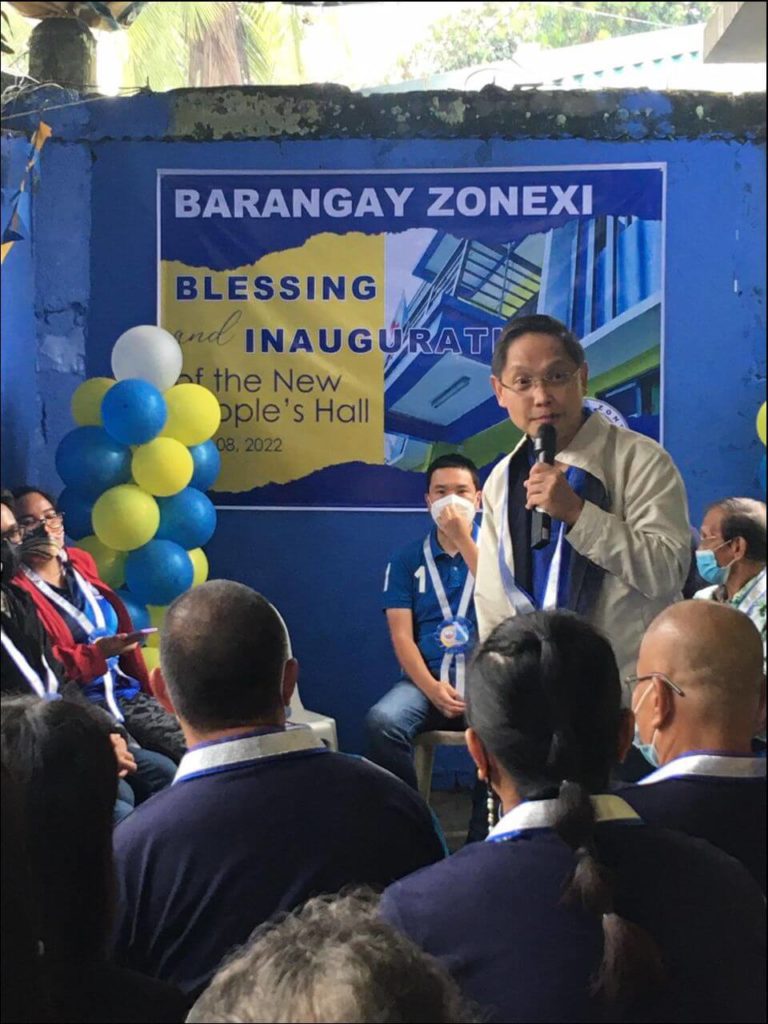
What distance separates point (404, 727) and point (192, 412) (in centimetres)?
49

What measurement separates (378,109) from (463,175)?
0.42 ft

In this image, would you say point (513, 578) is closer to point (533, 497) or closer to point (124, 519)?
point (533, 497)

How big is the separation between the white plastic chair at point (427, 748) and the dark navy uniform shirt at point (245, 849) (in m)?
0.05

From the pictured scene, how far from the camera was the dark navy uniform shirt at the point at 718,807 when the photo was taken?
1.67 metres

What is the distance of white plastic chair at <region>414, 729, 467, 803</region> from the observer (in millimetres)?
1878

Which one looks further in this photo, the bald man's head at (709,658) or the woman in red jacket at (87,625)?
the woman in red jacket at (87,625)

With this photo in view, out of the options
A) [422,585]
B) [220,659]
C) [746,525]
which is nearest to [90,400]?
[220,659]

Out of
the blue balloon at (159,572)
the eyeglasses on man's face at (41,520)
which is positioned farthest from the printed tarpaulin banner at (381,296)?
the eyeglasses on man's face at (41,520)

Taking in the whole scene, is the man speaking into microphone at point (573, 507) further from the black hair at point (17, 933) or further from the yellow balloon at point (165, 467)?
the black hair at point (17, 933)

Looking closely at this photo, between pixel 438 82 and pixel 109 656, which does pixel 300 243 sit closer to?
pixel 438 82

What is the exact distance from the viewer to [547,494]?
68.4 inches

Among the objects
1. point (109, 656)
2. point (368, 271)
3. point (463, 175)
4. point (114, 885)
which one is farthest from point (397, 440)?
point (114, 885)

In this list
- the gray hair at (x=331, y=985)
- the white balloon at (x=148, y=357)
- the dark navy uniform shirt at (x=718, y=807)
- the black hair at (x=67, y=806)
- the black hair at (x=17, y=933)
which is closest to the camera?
the gray hair at (x=331, y=985)

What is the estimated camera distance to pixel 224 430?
1773 mm
